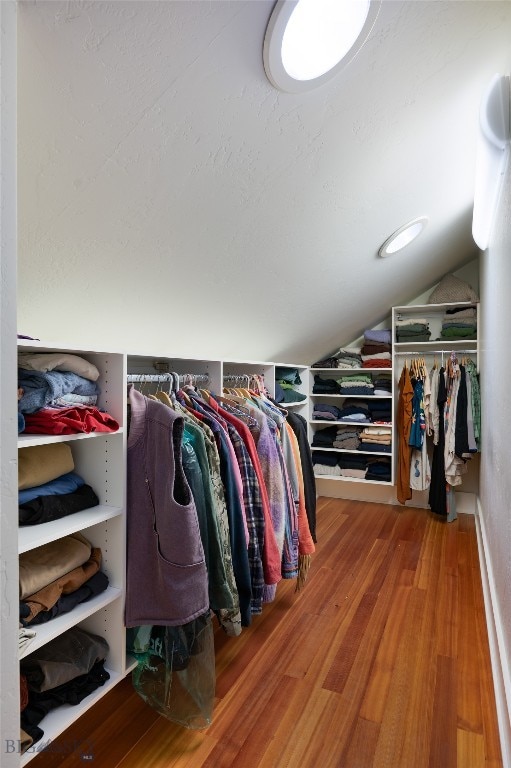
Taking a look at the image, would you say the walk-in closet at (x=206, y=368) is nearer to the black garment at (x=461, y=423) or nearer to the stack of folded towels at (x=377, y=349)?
the black garment at (x=461, y=423)

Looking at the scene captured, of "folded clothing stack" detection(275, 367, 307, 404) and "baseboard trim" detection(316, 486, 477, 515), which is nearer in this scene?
"folded clothing stack" detection(275, 367, 307, 404)

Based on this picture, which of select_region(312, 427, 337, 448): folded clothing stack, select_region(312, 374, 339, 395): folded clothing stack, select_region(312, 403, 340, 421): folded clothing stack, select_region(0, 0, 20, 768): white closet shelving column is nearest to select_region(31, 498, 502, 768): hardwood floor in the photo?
select_region(0, 0, 20, 768): white closet shelving column

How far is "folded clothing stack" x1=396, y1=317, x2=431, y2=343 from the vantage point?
3.64 meters

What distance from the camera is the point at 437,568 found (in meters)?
2.61

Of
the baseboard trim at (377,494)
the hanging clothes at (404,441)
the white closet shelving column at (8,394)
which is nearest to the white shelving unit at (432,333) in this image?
the hanging clothes at (404,441)

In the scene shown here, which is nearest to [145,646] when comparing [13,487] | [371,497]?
[13,487]

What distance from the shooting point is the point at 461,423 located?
3.26 m

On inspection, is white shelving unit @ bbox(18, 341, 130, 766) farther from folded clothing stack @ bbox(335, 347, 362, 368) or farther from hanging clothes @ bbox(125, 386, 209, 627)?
folded clothing stack @ bbox(335, 347, 362, 368)

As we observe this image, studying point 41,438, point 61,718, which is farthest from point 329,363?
point 61,718

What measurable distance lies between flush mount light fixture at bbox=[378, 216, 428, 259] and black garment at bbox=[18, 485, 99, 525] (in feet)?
6.46

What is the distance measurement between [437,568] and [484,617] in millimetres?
535

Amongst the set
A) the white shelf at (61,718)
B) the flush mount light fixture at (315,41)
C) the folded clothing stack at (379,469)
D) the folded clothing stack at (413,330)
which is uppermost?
the flush mount light fixture at (315,41)

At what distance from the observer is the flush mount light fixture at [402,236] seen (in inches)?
87.3

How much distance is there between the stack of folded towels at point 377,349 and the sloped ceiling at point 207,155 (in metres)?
1.68
